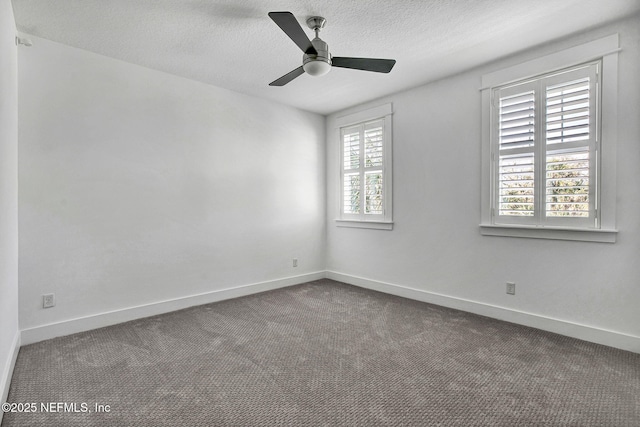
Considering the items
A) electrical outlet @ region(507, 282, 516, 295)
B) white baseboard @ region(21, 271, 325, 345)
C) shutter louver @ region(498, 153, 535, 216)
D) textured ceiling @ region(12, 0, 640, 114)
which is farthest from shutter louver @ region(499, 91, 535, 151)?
white baseboard @ region(21, 271, 325, 345)

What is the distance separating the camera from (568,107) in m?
2.87

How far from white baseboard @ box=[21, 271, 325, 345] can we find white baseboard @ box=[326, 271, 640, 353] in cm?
152

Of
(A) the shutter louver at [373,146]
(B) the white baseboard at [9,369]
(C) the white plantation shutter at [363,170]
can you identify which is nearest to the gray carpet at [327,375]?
(B) the white baseboard at [9,369]

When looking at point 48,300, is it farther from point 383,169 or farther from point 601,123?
point 601,123

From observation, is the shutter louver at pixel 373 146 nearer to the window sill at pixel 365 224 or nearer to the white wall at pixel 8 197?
the window sill at pixel 365 224

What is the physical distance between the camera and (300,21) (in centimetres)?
261

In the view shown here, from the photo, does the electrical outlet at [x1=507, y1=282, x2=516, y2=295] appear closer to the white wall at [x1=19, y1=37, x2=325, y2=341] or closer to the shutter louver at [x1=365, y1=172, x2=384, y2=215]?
the shutter louver at [x1=365, y1=172, x2=384, y2=215]

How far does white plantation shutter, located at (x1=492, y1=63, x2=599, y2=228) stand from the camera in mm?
2781

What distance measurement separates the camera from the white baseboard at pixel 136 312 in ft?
9.28

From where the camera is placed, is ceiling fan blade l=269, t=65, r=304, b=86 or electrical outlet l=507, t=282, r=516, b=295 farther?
electrical outlet l=507, t=282, r=516, b=295

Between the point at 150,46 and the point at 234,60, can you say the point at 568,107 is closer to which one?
the point at 234,60

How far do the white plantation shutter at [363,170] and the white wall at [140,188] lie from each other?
763 millimetres

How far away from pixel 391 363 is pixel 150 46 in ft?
11.2

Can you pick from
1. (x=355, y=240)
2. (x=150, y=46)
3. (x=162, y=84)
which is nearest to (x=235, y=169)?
(x=162, y=84)
